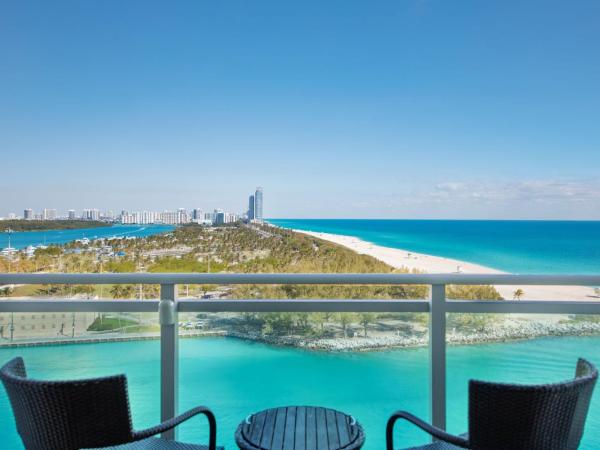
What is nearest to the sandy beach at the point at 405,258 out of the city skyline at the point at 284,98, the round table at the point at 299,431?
the city skyline at the point at 284,98

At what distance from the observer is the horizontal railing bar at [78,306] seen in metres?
2.58

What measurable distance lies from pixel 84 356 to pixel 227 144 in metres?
12.1

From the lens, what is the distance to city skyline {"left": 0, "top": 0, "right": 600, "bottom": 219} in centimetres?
929

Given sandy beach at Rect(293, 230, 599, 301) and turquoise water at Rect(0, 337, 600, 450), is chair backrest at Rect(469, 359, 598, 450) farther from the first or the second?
sandy beach at Rect(293, 230, 599, 301)

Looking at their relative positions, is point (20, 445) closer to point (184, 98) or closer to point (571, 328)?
point (571, 328)

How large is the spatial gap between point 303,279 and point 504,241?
122ft

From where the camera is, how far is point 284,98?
11.7 m

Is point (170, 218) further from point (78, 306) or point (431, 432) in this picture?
point (431, 432)

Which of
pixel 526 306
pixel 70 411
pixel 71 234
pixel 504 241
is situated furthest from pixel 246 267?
pixel 504 241

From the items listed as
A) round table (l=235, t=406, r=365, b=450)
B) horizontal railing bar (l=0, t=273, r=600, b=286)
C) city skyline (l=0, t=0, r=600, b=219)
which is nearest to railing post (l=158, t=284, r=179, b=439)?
horizontal railing bar (l=0, t=273, r=600, b=286)

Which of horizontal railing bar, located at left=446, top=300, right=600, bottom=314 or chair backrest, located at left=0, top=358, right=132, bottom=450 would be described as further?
horizontal railing bar, located at left=446, top=300, right=600, bottom=314

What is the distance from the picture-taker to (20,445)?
2.58 metres

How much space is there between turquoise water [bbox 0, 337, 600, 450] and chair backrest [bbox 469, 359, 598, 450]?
3.35 ft

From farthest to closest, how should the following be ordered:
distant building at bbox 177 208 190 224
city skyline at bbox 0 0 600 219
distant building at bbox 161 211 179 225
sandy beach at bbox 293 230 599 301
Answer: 1. sandy beach at bbox 293 230 599 301
2. distant building at bbox 177 208 190 224
3. distant building at bbox 161 211 179 225
4. city skyline at bbox 0 0 600 219
